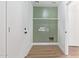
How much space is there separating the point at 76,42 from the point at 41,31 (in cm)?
195

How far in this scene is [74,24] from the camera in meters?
7.49

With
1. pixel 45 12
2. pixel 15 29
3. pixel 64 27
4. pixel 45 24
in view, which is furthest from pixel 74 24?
pixel 15 29

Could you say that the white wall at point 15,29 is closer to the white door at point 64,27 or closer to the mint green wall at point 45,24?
the white door at point 64,27

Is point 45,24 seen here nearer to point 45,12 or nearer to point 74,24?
point 45,12

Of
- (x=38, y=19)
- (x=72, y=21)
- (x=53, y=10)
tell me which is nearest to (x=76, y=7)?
(x=72, y=21)

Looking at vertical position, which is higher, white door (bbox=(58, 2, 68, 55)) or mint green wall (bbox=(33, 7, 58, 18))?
mint green wall (bbox=(33, 7, 58, 18))

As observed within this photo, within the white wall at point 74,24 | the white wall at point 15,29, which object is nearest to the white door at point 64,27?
the white wall at point 74,24

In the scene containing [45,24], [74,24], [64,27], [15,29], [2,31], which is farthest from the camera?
[45,24]

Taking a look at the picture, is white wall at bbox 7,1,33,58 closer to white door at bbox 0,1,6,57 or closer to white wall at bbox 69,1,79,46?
white door at bbox 0,1,6,57

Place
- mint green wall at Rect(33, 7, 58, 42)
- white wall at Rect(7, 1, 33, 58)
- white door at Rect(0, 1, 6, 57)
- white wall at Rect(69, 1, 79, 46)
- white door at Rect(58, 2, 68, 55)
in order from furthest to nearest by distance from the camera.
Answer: mint green wall at Rect(33, 7, 58, 42) → white wall at Rect(69, 1, 79, 46) → white door at Rect(58, 2, 68, 55) → white wall at Rect(7, 1, 33, 58) → white door at Rect(0, 1, 6, 57)

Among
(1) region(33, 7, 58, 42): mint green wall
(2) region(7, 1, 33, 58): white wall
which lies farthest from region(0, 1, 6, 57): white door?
(1) region(33, 7, 58, 42): mint green wall

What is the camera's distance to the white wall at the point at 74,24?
24.4ft

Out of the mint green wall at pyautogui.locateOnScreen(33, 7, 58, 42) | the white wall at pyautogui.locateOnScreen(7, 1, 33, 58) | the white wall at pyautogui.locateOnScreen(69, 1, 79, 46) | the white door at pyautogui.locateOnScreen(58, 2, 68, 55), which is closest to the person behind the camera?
the white wall at pyautogui.locateOnScreen(7, 1, 33, 58)

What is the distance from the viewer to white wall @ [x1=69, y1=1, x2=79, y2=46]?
24.4ft
